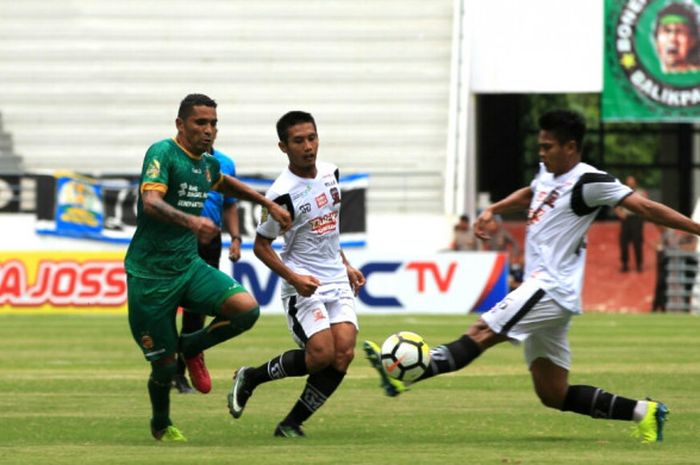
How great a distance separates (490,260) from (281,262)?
58.9ft

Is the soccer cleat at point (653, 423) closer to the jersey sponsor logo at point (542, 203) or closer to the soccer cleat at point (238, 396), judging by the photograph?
the jersey sponsor logo at point (542, 203)

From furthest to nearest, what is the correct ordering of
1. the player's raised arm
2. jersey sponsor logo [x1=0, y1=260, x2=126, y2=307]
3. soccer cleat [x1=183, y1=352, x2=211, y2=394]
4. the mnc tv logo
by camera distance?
jersey sponsor logo [x1=0, y1=260, x2=126, y2=307] < the mnc tv logo < soccer cleat [x1=183, y1=352, x2=211, y2=394] < the player's raised arm

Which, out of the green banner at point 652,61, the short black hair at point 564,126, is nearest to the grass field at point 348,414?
the short black hair at point 564,126

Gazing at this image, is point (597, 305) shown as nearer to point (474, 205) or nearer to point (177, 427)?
point (474, 205)

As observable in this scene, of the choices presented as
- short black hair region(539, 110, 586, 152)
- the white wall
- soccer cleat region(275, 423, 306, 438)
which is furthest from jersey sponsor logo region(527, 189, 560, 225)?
the white wall

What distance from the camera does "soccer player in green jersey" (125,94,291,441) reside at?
33.5ft

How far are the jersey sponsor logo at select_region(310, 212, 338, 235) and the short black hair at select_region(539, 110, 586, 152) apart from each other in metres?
1.56

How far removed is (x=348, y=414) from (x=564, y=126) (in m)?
3.31

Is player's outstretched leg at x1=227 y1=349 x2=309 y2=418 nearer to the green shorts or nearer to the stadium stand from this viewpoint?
the green shorts

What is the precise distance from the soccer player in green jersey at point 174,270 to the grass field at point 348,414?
586 millimetres

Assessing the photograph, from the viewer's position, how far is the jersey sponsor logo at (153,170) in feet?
32.8

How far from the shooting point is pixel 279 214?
33.6ft

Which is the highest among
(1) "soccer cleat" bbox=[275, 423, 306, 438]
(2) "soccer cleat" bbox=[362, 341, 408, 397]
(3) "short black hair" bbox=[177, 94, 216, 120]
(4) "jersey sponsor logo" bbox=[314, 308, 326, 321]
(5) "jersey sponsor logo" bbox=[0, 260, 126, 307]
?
(3) "short black hair" bbox=[177, 94, 216, 120]

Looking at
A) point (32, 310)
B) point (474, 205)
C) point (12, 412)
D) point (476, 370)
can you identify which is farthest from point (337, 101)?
point (12, 412)
